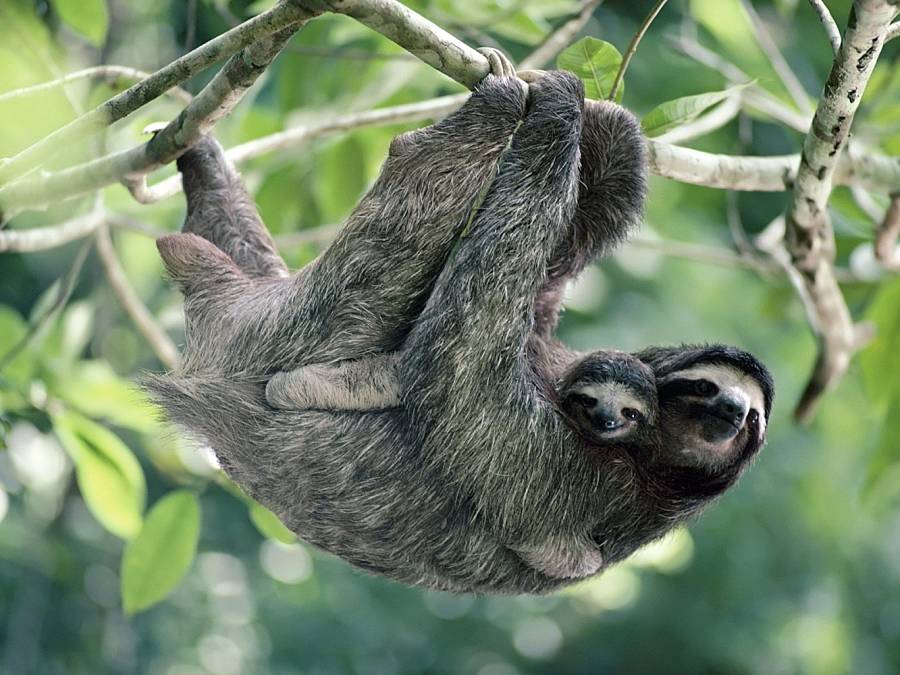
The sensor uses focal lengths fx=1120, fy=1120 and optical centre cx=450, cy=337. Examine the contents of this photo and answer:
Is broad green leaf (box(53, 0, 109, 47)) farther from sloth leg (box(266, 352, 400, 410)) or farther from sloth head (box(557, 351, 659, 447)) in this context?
sloth head (box(557, 351, 659, 447))

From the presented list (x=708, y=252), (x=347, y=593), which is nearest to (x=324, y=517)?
(x=708, y=252)

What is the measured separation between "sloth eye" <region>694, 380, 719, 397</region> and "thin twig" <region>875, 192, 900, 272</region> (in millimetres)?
2213

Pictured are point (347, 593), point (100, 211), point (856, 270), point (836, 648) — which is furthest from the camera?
point (347, 593)

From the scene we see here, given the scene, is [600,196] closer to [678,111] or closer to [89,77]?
[678,111]

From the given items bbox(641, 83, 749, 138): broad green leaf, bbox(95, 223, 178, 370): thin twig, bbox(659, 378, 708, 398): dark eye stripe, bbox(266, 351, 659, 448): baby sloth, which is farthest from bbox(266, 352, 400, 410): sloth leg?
bbox(95, 223, 178, 370): thin twig

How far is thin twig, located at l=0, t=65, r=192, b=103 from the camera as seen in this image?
203 inches

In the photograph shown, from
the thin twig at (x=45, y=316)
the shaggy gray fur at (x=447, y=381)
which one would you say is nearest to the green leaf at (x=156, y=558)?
the shaggy gray fur at (x=447, y=381)

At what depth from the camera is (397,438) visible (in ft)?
20.3

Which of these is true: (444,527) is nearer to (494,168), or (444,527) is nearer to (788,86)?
(494,168)

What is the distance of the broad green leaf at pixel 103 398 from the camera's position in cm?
738

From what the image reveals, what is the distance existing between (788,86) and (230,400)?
480 cm

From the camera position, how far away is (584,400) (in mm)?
6242

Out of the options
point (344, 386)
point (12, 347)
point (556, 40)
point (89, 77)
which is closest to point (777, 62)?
point (556, 40)

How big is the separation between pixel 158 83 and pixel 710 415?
130 inches
